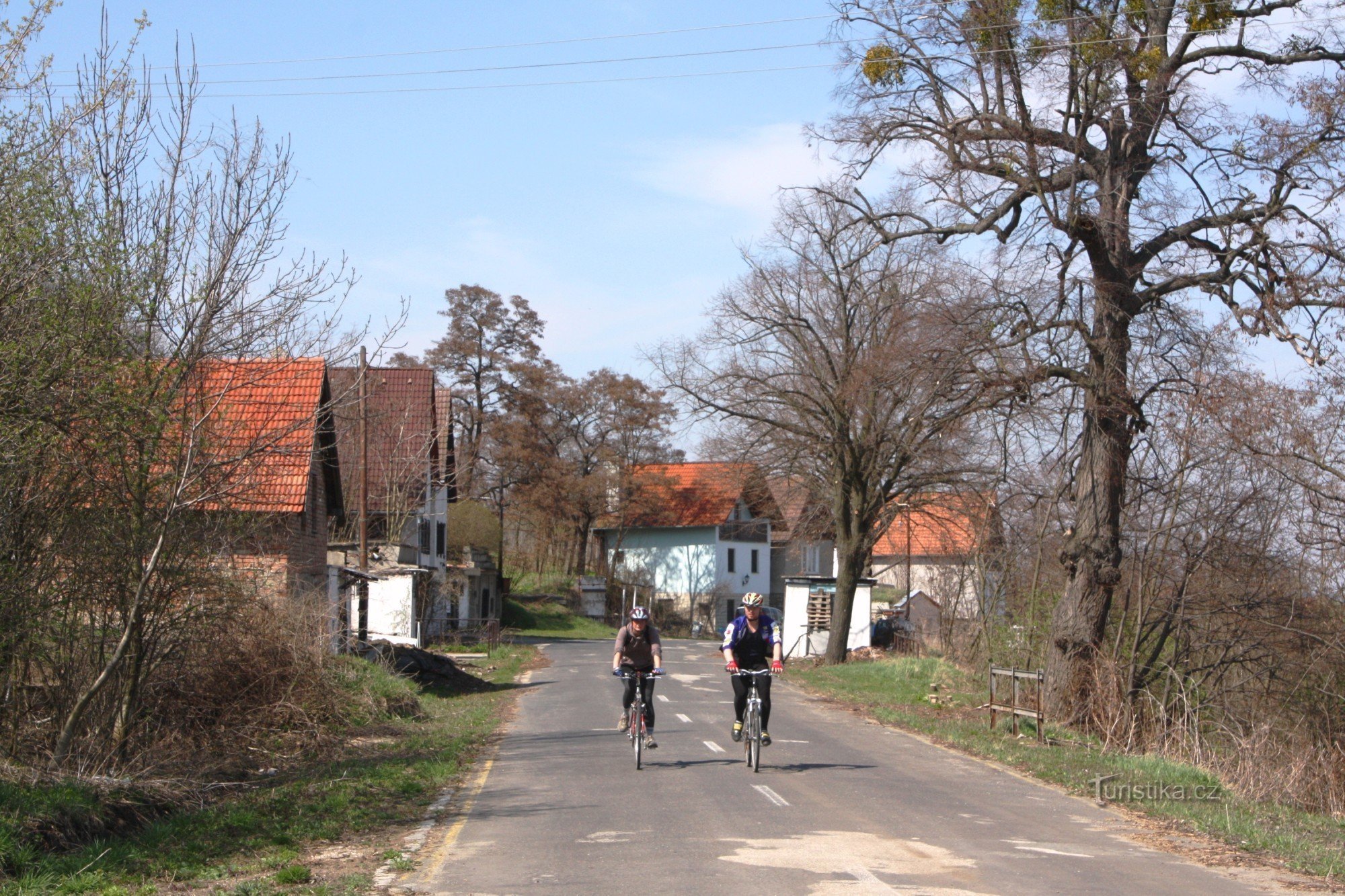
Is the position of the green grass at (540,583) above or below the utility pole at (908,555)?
below

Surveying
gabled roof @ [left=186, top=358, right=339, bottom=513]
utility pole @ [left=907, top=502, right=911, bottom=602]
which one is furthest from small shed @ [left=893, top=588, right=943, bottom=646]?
gabled roof @ [left=186, top=358, right=339, bottom=513]

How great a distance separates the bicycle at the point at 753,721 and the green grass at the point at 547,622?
43296 mm

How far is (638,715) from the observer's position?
45.7 feet

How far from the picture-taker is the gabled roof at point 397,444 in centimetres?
3825

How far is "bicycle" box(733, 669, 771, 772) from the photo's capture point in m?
13.7

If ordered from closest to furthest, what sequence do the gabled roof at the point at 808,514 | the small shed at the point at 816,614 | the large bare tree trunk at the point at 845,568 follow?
the large bare tree trunk at the point at 845,568 → the gabled roof at the point at 808,514 → the small shed at the point at 816,614

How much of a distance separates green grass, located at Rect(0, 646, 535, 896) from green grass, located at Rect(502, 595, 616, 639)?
41.2 meters

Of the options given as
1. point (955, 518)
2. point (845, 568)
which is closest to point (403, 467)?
point (845, 568)

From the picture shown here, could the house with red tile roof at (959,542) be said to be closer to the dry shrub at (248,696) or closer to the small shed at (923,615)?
the small shed at (923,615)

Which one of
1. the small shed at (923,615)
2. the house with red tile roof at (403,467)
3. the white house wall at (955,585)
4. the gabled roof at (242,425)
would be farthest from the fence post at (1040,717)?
the house with red tile roof at (403,467)

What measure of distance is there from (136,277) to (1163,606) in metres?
15.6

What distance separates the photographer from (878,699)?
25781mm

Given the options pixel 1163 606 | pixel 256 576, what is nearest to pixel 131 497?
pixel 256 576

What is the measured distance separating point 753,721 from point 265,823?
5.40 metres
